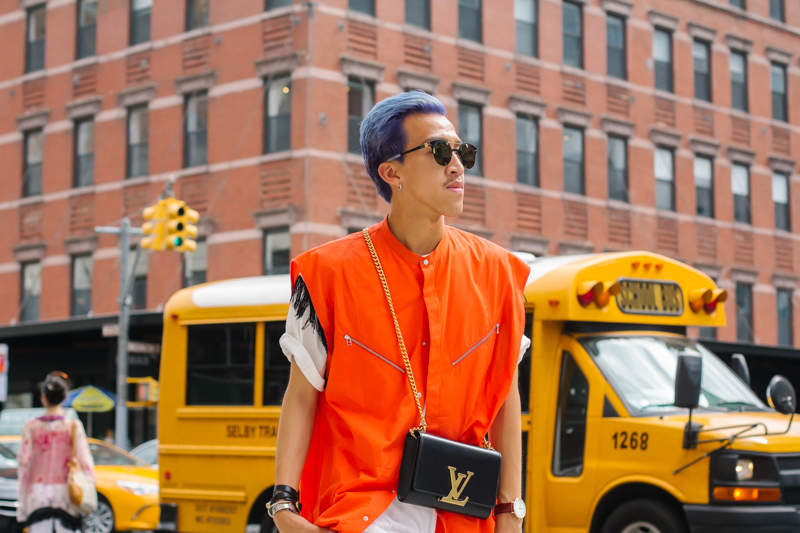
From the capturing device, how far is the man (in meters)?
2.79

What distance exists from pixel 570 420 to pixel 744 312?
83.5ft

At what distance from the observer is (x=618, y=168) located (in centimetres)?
2942

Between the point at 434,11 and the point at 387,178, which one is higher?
the point at 434,11

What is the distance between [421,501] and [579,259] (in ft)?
20.3

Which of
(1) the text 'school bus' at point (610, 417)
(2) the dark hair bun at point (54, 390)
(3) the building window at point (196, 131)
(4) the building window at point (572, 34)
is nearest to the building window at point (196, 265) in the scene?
(3) the building window at point (196, 131)

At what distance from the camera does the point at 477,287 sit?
2.98 metres

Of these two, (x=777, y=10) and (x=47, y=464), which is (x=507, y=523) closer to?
(x=47, y=464)

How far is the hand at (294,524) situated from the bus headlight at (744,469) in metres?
5.10

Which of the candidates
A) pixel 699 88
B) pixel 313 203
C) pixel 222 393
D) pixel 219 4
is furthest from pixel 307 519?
pixel 699 88

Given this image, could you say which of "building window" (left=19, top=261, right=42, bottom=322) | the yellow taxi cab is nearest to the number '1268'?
the yellow taxi cab

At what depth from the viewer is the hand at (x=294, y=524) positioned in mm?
2779

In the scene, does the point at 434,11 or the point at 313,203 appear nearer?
the point at 313,203

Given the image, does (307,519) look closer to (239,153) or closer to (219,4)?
(239,153)

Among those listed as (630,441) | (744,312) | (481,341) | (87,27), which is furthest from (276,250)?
(481,341)
